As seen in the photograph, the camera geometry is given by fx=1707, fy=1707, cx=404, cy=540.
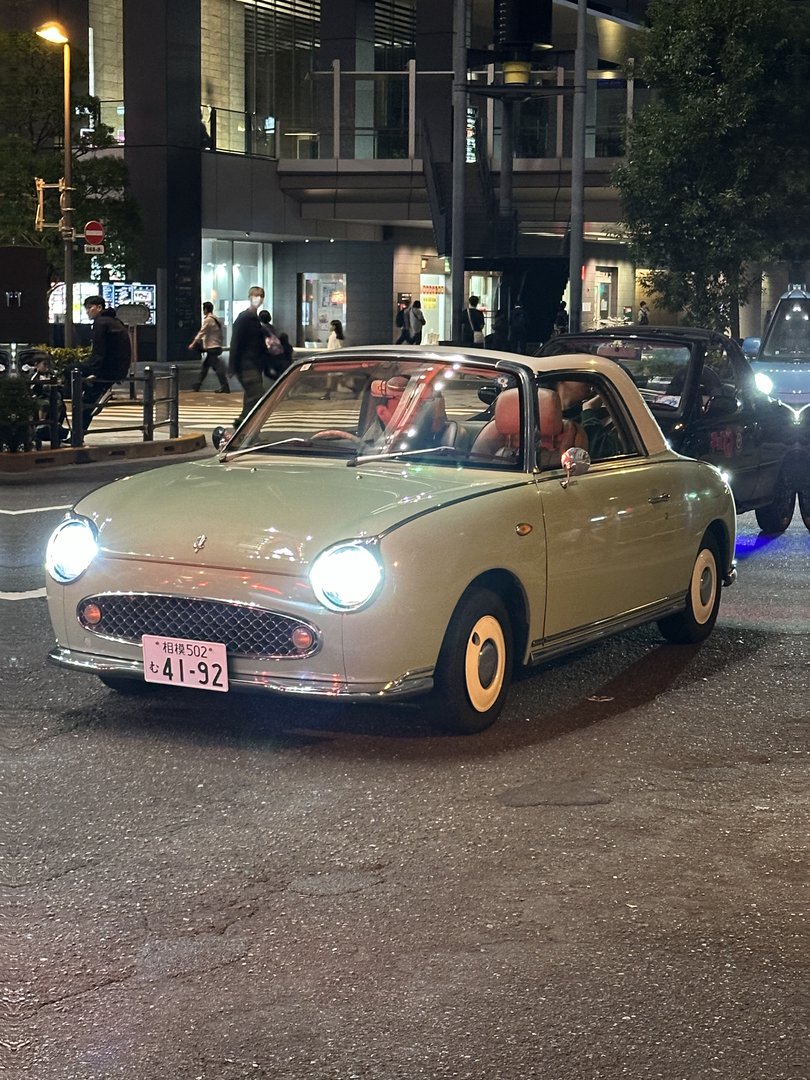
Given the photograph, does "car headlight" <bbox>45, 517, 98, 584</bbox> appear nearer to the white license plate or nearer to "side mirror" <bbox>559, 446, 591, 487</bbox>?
the white license plate

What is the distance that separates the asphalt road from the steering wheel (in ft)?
3.95

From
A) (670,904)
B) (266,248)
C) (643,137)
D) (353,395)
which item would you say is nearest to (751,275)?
(643,137)

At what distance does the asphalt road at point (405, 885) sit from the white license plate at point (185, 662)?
27 centimetres

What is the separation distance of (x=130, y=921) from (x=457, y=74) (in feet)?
89.1

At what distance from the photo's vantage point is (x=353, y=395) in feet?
26.0

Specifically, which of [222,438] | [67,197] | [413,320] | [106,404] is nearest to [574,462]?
[222,438]

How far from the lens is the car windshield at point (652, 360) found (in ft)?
39.9

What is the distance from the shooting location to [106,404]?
20203 mm

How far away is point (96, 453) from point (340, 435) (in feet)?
39.3

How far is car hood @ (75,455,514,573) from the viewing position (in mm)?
6289

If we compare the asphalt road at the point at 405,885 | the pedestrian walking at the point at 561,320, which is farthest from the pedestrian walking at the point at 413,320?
the asphalt road at the point at 405,885

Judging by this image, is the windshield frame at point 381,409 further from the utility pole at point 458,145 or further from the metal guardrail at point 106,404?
the utility pole at point 458,145

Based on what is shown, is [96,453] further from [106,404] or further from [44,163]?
[44,163]

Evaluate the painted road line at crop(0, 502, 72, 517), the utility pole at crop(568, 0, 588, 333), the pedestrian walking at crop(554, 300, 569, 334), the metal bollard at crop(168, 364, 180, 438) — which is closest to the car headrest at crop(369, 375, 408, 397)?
the painted road line at crop(0, 502, 72, 517)
